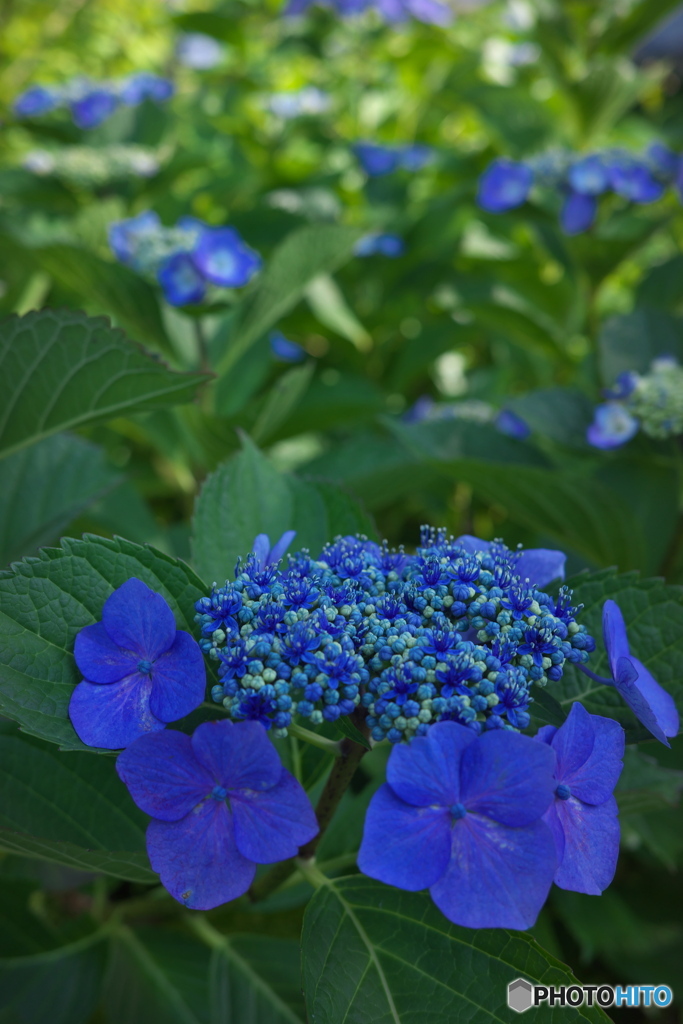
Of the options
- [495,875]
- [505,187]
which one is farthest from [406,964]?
[505,187]

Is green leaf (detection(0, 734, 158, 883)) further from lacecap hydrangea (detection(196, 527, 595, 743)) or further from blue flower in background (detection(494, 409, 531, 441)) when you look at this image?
blue flower in background (detection(494, 409, 531, 441))

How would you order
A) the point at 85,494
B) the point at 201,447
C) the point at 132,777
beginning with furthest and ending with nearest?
the point at 201,447
the point at 85,494
the point at 132,777

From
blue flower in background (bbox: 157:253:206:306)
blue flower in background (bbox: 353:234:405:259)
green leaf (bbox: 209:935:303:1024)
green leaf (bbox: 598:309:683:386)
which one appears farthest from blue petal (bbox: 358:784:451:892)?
blue flower in background (bbox: 353:234:405:259)

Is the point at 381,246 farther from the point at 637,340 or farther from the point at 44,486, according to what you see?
the point at 44,486

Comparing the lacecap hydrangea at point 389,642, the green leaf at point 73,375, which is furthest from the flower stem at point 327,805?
the green leaf at point 73,375

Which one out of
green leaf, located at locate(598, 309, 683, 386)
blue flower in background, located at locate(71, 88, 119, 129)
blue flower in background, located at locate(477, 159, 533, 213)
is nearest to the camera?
green leaf, located at locate(598, 309, 683, 386)

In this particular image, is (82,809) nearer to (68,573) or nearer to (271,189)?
(68,573)

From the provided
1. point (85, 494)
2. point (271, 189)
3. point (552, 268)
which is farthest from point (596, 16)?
point (85, 494)
